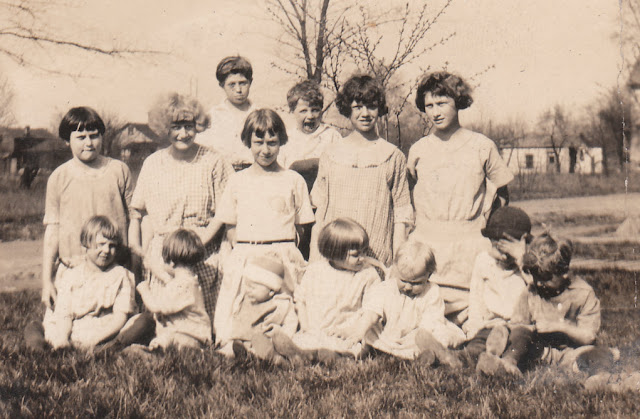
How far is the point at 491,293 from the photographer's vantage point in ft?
15.0

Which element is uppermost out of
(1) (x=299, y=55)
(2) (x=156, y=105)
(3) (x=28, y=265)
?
(1) (x=299, y=55)

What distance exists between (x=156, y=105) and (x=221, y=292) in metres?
1.45

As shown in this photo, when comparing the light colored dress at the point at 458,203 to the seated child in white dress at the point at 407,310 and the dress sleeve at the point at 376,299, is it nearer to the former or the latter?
the seated child in white dress at the point at 407,310

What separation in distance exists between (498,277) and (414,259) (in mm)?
649

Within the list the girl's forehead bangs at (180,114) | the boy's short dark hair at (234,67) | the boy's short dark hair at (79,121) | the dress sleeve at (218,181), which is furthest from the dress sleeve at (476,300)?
the boy's short dark hair at (79,121)

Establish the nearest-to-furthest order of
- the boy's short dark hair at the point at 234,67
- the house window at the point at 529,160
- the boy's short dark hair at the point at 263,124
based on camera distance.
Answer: the boy's short dark hair at the point at 263,124
the boy's short dark hair at the point at 234,67
the house window at the point at 529,160

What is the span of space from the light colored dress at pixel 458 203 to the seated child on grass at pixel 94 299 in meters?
2.21

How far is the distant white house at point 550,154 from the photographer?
168 ft

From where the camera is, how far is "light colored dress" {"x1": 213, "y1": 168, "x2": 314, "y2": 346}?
4.77m

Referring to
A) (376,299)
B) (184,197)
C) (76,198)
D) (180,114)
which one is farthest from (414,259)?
(76,198)

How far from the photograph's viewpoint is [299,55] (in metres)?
8.17

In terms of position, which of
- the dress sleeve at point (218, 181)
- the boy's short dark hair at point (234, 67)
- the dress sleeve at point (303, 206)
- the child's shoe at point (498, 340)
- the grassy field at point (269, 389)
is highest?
the boy's short dark hair at point (234, 67)

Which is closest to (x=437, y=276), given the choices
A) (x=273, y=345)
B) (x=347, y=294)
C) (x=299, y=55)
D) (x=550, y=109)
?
(x=347, y=294)

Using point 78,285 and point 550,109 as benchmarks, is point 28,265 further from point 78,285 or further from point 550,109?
point 550,109
